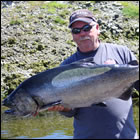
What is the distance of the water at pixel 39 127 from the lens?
8.60 metres

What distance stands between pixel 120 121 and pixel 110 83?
0.43 meters

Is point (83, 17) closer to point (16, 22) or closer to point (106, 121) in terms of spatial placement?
point (106, 121)

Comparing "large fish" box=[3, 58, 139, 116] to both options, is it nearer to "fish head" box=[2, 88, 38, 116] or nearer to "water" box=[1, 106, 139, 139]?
"fish head" box=[2, 88, 38, 116]

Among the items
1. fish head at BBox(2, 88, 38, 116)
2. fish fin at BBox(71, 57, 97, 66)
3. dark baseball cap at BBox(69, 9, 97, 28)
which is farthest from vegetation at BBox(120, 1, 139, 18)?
fish head at BBox(2, 88, 38, 116)

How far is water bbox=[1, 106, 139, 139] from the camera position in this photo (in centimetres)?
860

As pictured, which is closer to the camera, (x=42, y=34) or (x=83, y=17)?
(x=83, y=17)

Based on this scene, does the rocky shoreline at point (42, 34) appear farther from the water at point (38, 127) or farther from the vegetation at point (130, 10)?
the water at point (38, 127)

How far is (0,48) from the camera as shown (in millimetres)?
15742

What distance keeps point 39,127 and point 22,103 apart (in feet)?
20.8

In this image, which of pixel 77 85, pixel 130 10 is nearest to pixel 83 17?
Result: pixel 77 85

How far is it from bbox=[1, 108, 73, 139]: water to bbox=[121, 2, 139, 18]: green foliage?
11345 mm

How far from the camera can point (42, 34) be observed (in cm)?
1750

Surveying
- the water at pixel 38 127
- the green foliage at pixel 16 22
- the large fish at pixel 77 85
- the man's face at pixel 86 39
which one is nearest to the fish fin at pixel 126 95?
the large fish at pixel 77 85

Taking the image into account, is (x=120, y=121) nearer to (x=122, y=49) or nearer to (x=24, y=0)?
(x=122, y=49)
